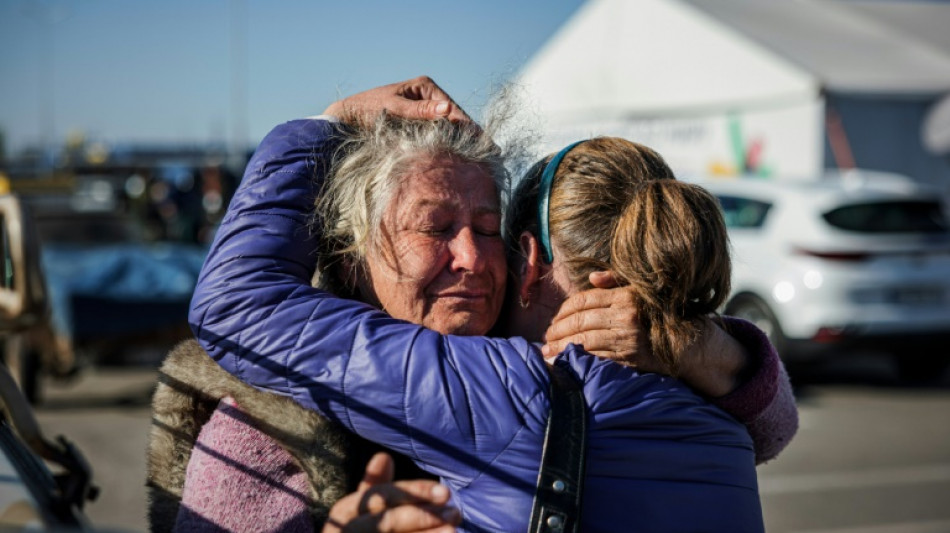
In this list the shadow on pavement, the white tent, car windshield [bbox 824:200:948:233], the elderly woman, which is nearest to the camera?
the elderly woman

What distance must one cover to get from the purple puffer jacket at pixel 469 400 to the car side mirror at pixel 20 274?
628 millimetres

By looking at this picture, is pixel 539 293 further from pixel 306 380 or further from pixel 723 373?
pixel 306 380

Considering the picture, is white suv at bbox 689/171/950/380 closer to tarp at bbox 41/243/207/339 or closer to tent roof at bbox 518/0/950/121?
tarp at bbox 41/243/207/339

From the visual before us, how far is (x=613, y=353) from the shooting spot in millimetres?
1749

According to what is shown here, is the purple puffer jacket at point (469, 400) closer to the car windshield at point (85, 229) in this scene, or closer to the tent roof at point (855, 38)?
the car windshield at point (85, 229)

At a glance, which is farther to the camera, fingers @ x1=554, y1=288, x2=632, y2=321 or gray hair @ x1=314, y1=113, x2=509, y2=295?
gray hair @ x1=314, y1=113, x2=509, y2=295

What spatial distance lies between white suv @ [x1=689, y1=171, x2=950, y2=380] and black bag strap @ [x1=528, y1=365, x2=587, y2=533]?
8013 millimetres

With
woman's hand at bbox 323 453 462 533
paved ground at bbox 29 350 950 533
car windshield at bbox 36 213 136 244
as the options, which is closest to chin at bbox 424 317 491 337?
woman's hand at bbox 323 453 462 533

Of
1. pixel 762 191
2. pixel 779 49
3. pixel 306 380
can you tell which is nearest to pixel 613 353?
Result: pixel 306 380

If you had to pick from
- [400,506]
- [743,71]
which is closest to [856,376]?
[743,71]

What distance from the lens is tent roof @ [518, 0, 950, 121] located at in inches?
596

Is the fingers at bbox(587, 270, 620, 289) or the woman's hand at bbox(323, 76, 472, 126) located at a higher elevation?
the woman's hand at bbox(323, 76, 472, 126)

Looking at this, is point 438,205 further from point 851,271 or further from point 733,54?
point 733,54

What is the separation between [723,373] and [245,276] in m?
0.90
